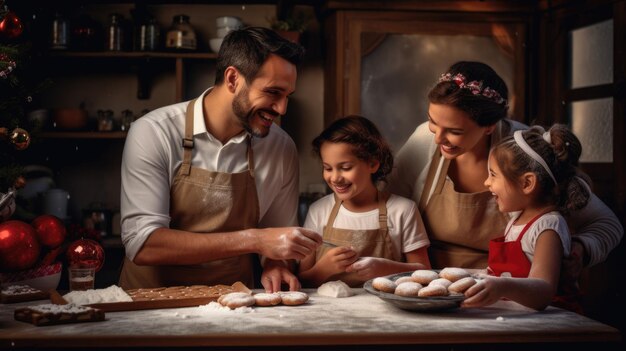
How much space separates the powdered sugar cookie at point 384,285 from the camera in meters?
2.01

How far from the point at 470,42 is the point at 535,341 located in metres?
3.14

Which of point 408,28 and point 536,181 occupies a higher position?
point 408,28

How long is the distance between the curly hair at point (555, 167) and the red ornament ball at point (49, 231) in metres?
1.49

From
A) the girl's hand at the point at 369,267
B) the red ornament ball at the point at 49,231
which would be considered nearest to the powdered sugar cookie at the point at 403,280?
the girl's hand at the point at 369,267

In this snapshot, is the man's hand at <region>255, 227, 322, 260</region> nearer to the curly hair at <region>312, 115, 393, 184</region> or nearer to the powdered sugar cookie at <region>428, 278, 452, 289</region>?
the powdered sugar cookie at <region>428, 278, 452, 289</region>

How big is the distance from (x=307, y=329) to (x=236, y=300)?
0.30 meters

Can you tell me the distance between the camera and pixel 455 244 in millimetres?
2764

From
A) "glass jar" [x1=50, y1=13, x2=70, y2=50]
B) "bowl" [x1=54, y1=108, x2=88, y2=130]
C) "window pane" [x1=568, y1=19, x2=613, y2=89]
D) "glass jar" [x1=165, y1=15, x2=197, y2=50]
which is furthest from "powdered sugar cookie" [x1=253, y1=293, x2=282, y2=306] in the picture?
"glass jar" [x1=50, y1=13, x2=70, y2=50]

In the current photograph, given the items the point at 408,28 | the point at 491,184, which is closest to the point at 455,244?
the point at 491,184

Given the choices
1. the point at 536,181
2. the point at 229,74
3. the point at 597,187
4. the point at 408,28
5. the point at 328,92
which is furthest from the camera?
the point at 328,92

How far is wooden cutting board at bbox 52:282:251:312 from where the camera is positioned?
1.97 metres

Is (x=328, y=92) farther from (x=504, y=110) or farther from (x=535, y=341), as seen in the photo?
(x=535, y=341)

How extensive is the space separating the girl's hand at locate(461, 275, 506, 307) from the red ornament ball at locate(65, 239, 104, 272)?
1.19 m

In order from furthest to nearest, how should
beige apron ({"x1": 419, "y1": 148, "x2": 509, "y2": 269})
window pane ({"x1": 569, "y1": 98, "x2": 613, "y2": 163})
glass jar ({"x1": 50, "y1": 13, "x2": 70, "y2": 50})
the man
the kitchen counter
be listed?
1. glass jar ({"x1": 50, "y1": 13, "x2": 70, "y2": 50})
2. window pane ({"x1": 569, "y1": 98, "x2": 613, "y2": 163})
3. beige apron ({"x1": 419, "y1": 148, "x2": 509, "y2": 269})
4. the man
5. the kitchen counter
